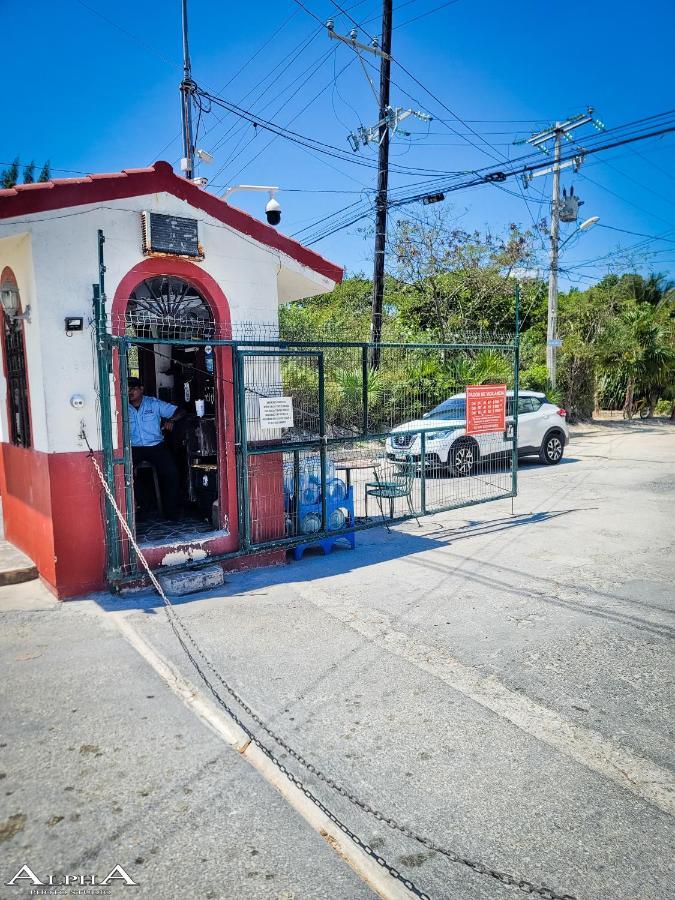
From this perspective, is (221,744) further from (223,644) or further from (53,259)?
(53,259)

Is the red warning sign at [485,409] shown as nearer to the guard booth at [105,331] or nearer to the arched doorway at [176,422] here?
the guard booth at [105,331]

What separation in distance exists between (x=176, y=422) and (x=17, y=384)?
188cm

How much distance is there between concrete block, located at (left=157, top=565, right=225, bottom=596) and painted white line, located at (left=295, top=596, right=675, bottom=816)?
1539 mm

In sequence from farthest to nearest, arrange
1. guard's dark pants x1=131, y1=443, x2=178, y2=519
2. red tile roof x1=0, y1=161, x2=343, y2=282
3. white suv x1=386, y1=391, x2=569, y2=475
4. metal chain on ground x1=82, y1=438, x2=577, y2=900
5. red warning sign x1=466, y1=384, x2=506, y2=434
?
1. white suv x1=386, y1=391, x2=569, y2=475
2. red warning sign x1=466, y1=384, x2=506, y2=434
3. guard's dark pants x1=131, y1=443, x2=178, y2=519
4. red tile roof x1=0, y1=161, x2=343, y2=282
5. metal chain on ground x1=82, y1=438, x2=577, y2=900

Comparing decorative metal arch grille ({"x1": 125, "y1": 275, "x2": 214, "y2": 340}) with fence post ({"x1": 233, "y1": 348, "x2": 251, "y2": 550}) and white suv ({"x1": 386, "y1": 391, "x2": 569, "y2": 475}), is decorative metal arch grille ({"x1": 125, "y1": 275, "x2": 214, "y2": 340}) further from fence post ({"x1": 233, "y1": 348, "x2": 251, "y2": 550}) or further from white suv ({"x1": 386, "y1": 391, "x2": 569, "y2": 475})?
white suv ({"x1": 386, "y1": 391, "x2": 569, "y2": 475})

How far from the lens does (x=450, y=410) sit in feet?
31.8

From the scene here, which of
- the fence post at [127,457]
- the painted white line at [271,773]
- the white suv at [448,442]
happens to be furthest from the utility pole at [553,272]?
the painted white line at [271,773]

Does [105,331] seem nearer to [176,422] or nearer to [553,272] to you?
[176,422]

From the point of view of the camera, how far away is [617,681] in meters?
3.93

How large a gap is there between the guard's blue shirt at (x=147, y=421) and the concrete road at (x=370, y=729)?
1.89 m

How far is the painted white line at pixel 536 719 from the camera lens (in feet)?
9.73

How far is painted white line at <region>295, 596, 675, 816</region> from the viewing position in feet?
9.73

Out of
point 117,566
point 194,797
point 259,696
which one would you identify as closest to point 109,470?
point 117,566

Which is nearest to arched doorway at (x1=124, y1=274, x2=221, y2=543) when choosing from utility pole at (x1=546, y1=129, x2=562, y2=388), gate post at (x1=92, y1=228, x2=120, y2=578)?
gate post at (x1=92, y1=228, x2=120, y2=578)
